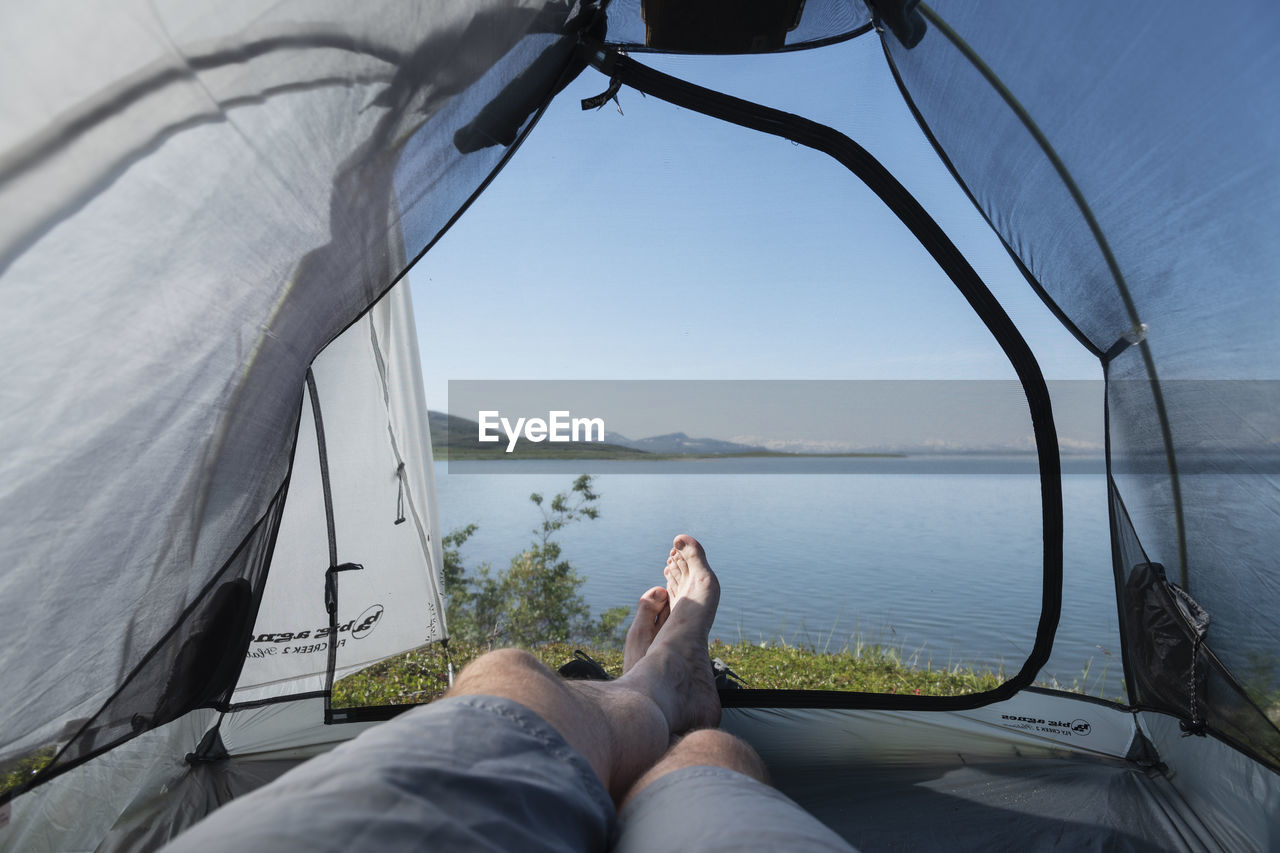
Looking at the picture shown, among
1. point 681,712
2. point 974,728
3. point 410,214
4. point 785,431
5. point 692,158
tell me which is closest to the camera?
point 410,214

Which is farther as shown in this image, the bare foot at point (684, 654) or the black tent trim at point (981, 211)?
the black tent trim at point (981, 211)

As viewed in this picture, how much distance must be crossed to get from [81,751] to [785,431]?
2.53m

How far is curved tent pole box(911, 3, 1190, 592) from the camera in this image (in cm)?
122

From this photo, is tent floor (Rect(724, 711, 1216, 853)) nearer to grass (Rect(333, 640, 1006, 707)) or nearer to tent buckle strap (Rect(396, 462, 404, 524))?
grass (Rect(333, 640, 1006, 707))

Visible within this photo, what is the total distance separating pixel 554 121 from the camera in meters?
2.39

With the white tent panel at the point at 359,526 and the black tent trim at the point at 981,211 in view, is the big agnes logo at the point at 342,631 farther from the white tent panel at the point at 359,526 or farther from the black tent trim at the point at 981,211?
the black tent trim at the point at 981,211

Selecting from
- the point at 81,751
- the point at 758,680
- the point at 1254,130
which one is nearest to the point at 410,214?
the point at 81,751

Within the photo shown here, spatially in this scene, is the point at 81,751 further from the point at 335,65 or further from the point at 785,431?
the point at 785,431

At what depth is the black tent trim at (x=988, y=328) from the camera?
1.71m

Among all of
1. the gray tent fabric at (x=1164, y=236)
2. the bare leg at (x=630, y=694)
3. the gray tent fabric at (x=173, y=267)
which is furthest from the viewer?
the gray tent fabric at (x=1164, y=236)

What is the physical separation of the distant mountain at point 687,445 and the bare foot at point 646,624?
104 centimetres

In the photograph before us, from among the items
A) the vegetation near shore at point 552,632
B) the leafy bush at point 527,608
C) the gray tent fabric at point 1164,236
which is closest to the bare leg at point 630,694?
the vegetation near shore at point 552,632

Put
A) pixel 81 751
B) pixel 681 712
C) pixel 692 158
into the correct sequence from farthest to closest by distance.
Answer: pixel 692 158 → pixel 681 712 → pixel 81 751

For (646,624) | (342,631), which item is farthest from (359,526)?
(646,624)
